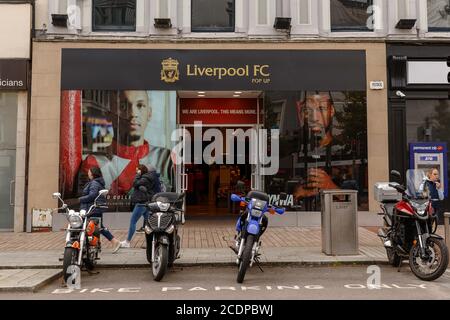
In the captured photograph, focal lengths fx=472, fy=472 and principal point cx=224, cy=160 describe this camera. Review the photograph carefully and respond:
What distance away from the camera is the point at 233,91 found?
523 inches

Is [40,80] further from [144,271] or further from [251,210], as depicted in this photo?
[251,210]

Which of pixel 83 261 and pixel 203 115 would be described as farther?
pixel 203 115

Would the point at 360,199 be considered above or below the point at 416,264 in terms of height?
above

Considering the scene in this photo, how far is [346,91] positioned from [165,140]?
5.24m

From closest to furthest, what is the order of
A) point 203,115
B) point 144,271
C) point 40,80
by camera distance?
1. point 144,271
2. point 40,80
3. point 203,115

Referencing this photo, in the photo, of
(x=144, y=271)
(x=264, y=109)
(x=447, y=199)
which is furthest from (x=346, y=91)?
(x=144, y=271)

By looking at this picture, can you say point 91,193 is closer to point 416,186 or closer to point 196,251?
point 196,251

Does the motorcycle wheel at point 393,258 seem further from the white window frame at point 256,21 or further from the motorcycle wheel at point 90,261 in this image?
the white window frame at point 256,21

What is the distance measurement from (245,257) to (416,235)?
9.19ft

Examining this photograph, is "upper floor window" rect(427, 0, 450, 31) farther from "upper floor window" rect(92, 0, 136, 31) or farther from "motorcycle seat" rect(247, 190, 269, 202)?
"motorcycle seat" rect(247, 190, 269, 202)

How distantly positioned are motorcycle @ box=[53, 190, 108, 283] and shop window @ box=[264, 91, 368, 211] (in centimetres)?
647

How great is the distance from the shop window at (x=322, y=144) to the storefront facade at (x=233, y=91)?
0.03 meters

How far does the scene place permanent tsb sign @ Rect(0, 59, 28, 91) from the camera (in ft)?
41.8

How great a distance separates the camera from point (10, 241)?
11.1 meters
